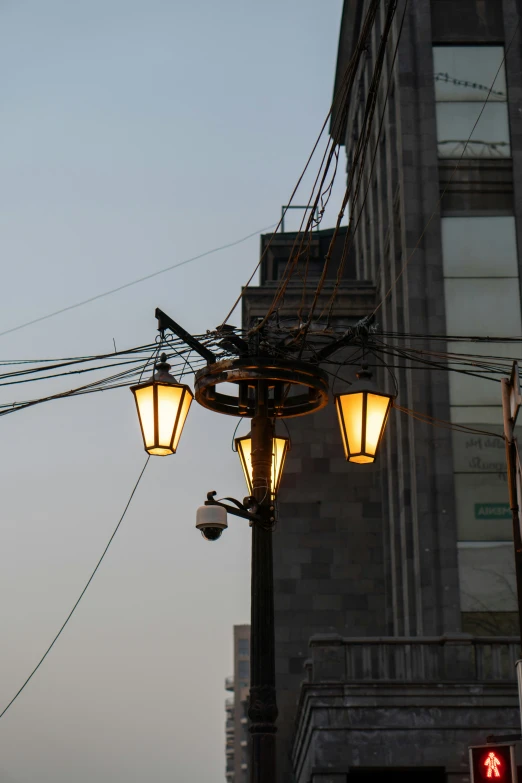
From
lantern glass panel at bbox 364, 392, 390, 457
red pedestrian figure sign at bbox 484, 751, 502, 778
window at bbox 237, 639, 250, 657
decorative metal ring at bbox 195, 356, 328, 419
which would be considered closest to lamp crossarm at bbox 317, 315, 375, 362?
decorative metal ring at bbox 195, 356, 328, 419

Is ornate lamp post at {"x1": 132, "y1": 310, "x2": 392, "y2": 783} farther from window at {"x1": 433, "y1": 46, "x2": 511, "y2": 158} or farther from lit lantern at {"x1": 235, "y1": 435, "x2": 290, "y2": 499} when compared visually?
window at {"x1": 433, "y1": 46, "x2": 511, "y2": 158}

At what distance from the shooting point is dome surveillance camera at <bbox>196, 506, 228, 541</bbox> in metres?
10.5

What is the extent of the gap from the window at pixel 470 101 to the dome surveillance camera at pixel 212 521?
2095cm

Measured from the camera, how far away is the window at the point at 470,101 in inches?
1163

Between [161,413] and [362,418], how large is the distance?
188 cm

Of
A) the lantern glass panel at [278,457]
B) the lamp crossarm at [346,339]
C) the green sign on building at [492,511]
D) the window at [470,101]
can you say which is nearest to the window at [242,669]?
the window at [470,101]

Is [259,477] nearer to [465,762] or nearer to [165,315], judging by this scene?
[165,315]

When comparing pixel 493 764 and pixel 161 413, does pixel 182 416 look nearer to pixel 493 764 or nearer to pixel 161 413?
pixel 161 413

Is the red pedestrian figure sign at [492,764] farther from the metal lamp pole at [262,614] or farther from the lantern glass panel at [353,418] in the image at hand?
the lantern glass panel at [353,418]

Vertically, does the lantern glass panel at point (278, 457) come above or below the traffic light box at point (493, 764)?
above

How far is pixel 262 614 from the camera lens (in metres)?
10.2

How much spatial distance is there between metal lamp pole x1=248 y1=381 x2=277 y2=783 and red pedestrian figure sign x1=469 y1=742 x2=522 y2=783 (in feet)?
10.9

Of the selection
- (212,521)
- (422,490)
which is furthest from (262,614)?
(422,490)

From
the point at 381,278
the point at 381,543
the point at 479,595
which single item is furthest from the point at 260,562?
the point at 381,278
